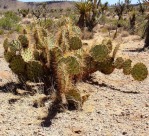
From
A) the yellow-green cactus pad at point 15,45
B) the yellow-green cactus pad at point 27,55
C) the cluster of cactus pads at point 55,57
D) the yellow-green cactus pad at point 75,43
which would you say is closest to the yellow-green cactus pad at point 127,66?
the cluster of cactus pads at point 55,57

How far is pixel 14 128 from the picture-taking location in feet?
18.5

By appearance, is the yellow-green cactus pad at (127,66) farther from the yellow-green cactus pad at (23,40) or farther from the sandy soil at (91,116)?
the yellow-green cactus pad at (23,40)

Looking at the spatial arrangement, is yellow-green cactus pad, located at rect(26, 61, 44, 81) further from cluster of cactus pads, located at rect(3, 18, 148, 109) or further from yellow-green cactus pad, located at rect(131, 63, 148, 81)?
yellow-green cactus pad, located at rect(131, 63, 148, 81)

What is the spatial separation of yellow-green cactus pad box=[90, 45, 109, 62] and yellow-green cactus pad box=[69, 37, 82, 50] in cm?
28

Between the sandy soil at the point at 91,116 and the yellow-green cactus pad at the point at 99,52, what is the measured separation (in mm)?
574

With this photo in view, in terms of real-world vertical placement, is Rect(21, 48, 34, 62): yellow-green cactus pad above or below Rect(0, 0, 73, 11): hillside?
above

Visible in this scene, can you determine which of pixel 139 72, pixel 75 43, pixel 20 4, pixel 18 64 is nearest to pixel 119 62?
pixel 139 72

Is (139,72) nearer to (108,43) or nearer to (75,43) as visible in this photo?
(108,43)

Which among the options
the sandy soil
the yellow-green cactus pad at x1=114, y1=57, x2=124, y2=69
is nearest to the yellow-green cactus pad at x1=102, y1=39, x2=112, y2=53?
the yellow-green cactus pad at x1=114, y1=57, x2=124, y2=69

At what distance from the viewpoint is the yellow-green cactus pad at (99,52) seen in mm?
7571

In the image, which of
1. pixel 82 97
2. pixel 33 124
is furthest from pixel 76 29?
pixel 33 124

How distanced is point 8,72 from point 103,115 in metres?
3.58

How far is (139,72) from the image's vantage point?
7.80 metres

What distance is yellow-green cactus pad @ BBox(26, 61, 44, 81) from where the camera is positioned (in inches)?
288
